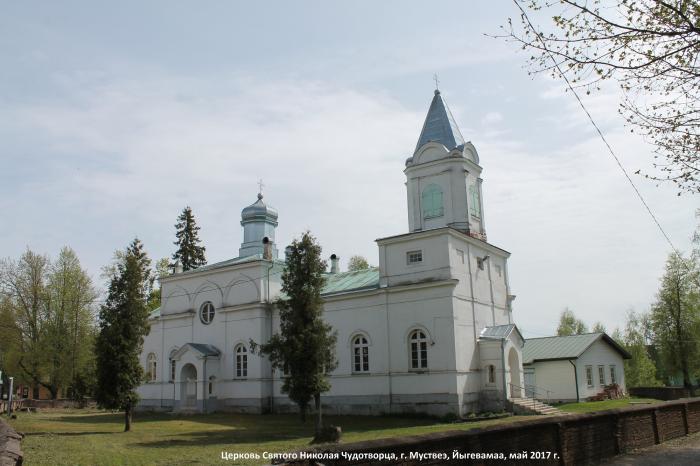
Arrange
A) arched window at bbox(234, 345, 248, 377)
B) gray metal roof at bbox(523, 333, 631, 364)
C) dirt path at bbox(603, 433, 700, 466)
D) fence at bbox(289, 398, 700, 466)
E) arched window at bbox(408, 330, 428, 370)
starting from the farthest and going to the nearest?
1. gray metal roof at bbox(523, 333, 631, 364)
2. arched window at bbox(234, 345, 248, 377)
3. arched window at bbox(408, 330, 428, 370)
4. dirt path at bbox(603, 433, 700, 466)
5. fence at bbox(289, 398, 700, 466)

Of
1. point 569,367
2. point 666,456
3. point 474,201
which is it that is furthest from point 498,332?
point 666,456

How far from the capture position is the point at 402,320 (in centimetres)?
2797

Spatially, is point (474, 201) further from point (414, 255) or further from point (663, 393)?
point (663, 393)

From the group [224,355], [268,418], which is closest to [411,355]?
[268,418]

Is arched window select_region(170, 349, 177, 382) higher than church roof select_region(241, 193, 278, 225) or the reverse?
the reverse

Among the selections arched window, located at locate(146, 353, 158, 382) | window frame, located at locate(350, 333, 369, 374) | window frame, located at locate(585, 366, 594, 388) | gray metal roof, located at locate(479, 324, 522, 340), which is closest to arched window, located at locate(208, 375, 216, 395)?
arched window, located at locate(146, 353, 158, 382)

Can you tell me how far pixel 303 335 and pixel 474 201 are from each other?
12.4 meters

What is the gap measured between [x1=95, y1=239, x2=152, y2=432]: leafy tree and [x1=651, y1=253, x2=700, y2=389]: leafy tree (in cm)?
4060

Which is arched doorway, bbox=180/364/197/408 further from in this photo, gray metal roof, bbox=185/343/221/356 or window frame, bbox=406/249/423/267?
window frame, bbox=406/249/423/267

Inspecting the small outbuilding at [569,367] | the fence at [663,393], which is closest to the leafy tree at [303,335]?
the small outbuilding at [569,367]

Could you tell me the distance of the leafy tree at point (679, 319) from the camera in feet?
154

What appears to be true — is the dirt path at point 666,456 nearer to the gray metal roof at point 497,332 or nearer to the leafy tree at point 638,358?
the gray metal roof at point 497,332

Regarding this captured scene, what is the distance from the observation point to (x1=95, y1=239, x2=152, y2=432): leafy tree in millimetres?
24094

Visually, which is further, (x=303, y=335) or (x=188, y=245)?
(x=188, y=245)
